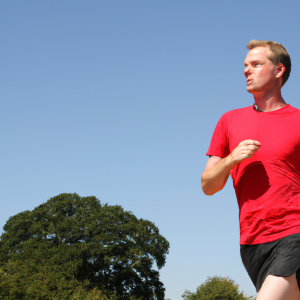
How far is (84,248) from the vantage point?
115ft

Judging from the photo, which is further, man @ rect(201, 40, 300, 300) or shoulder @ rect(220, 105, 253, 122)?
shoulder @ rect(220, 105, 253, 122)

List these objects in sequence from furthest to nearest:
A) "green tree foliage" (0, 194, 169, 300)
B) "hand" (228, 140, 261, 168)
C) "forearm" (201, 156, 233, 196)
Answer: "green tree foliage" (0, 194, 169, 300)
"forearm" (201, 156, 233, 196)
"hand" (228, 140, 261, 168)

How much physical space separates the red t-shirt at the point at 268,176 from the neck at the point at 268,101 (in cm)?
6

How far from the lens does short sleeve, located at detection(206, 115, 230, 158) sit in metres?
2.41

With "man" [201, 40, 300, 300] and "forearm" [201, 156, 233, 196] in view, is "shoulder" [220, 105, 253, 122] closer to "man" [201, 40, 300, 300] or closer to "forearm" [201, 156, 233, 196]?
"man" [201, 40, 300, 300]

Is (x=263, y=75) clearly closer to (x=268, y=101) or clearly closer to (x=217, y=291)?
(x=268, y=101)

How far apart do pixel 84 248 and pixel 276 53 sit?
Answer: 34.3 m

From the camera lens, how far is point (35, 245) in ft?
123

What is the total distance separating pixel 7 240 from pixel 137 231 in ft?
41.1

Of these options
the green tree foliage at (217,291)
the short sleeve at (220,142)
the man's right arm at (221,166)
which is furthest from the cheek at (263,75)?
the green tree foliage at (217,291)

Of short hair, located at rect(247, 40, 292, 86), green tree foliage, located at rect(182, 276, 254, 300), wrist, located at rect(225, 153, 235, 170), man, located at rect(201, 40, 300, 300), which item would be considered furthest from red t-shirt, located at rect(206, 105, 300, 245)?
green tree foliage, located at rect(182, 276, 254, 300)

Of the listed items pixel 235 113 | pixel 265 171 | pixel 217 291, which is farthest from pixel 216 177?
pixel 217 291

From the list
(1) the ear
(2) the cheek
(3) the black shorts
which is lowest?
(3) the black shorts

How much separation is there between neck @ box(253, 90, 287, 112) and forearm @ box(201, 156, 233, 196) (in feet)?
1.62
